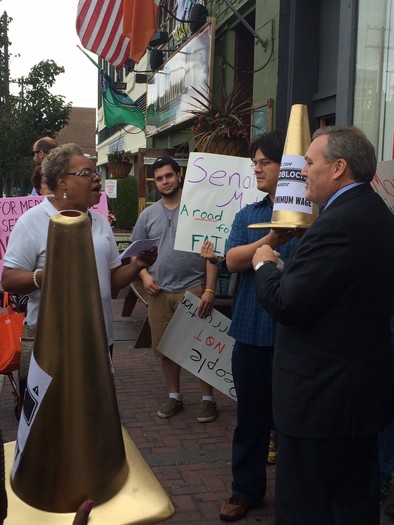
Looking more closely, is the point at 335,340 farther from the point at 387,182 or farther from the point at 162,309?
the point at 162,309

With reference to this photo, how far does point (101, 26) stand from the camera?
1136 cm

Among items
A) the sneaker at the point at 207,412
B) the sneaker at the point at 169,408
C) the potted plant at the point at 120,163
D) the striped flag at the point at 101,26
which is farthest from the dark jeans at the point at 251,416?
the potted plant at the point at 120,163

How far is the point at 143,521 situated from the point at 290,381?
32.5 inches

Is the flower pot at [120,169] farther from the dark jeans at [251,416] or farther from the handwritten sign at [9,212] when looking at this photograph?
the dark jeans at [251,416]

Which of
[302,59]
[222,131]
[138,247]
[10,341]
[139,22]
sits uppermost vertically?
[139,22]

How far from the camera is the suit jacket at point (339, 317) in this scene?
234 cm

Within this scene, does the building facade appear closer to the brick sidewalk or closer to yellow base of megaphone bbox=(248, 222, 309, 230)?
the brick sidewalk

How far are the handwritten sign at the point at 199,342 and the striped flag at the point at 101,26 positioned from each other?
25.9 ft

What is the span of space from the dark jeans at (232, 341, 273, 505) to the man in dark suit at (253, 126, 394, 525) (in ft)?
2.71

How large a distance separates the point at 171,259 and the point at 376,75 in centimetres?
301

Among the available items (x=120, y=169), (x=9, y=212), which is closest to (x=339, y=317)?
(x=9, y=212)

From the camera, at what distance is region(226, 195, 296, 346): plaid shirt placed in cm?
336

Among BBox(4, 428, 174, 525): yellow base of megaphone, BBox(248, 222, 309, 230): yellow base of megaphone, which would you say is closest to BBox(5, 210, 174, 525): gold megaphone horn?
BBox(4, 428, 174, 525): yellow base of megaphone

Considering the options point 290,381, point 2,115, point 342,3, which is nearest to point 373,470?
point 290,381
